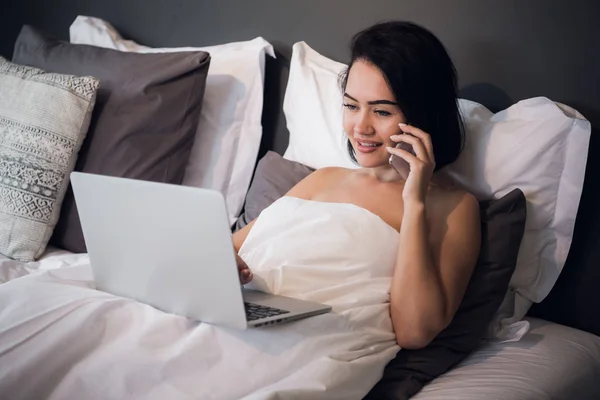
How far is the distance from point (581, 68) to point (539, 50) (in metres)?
0.10

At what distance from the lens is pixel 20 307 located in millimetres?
1263

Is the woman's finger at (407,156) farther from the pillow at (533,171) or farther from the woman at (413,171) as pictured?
the pillow at (533,171)

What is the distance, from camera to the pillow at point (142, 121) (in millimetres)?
1976

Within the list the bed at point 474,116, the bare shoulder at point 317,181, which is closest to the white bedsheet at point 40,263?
the bed at point 474,116

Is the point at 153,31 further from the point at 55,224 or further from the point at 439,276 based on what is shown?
the point at 439,276

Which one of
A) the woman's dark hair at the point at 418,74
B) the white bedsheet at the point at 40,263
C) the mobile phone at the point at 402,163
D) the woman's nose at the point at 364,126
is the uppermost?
the woman's dark hair at the point at 418,74

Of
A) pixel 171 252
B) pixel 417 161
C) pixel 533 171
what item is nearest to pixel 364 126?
pixel 417 161

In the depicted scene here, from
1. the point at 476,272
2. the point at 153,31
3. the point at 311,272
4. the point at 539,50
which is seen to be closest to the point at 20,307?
the point at 311,272

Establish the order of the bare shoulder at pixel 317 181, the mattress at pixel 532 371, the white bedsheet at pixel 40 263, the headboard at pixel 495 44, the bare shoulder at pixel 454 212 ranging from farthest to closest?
the white bedsheet at pixel 40 263
the bare shoulder at pixel 317 181
the headboard at pixel 495 44
the bare shoulder at pixel 454 212
the mattress at pixel 532 371

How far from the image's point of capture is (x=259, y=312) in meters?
1.25

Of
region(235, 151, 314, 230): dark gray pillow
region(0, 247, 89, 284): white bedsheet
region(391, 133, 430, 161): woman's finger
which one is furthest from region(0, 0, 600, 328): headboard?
region(0, 247, 89, 284): white bedsheet

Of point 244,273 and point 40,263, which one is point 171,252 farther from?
point 40,263

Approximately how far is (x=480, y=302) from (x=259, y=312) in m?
0.47

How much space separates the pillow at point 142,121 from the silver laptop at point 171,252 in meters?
0.61
